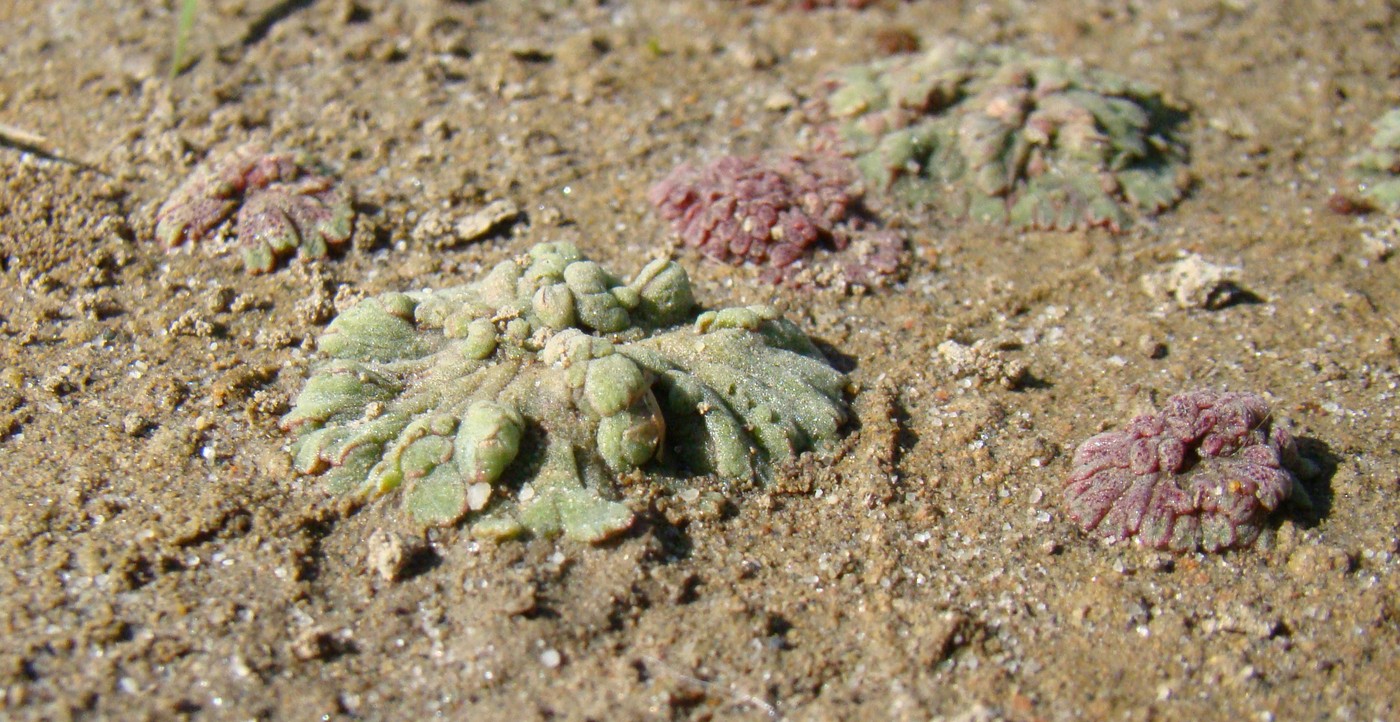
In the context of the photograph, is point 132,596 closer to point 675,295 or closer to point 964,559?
point 675,295

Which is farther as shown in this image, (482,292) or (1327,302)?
(1327,302)

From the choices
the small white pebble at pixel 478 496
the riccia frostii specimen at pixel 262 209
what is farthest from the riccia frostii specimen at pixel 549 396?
the riccia frostii specimen at pixel 262 209

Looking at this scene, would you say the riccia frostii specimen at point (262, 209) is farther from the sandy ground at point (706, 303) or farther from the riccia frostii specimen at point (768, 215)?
the riccia frostii specimen at point (768, 215)

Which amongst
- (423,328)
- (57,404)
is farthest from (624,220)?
(57,404)

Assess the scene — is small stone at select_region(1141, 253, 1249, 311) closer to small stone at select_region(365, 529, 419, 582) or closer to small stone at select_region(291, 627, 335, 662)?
small stone at select_region(365, 529, 419, 582)

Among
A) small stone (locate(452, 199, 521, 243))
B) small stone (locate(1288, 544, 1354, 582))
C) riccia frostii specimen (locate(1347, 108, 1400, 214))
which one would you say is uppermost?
small stone (locate(452, 199, 521, 243))

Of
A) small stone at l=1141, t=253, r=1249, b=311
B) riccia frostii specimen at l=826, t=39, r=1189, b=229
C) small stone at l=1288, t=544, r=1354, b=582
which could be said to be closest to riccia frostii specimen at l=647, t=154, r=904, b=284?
riccia frostii specimen at l=826, t=39, r=1189, b=229
